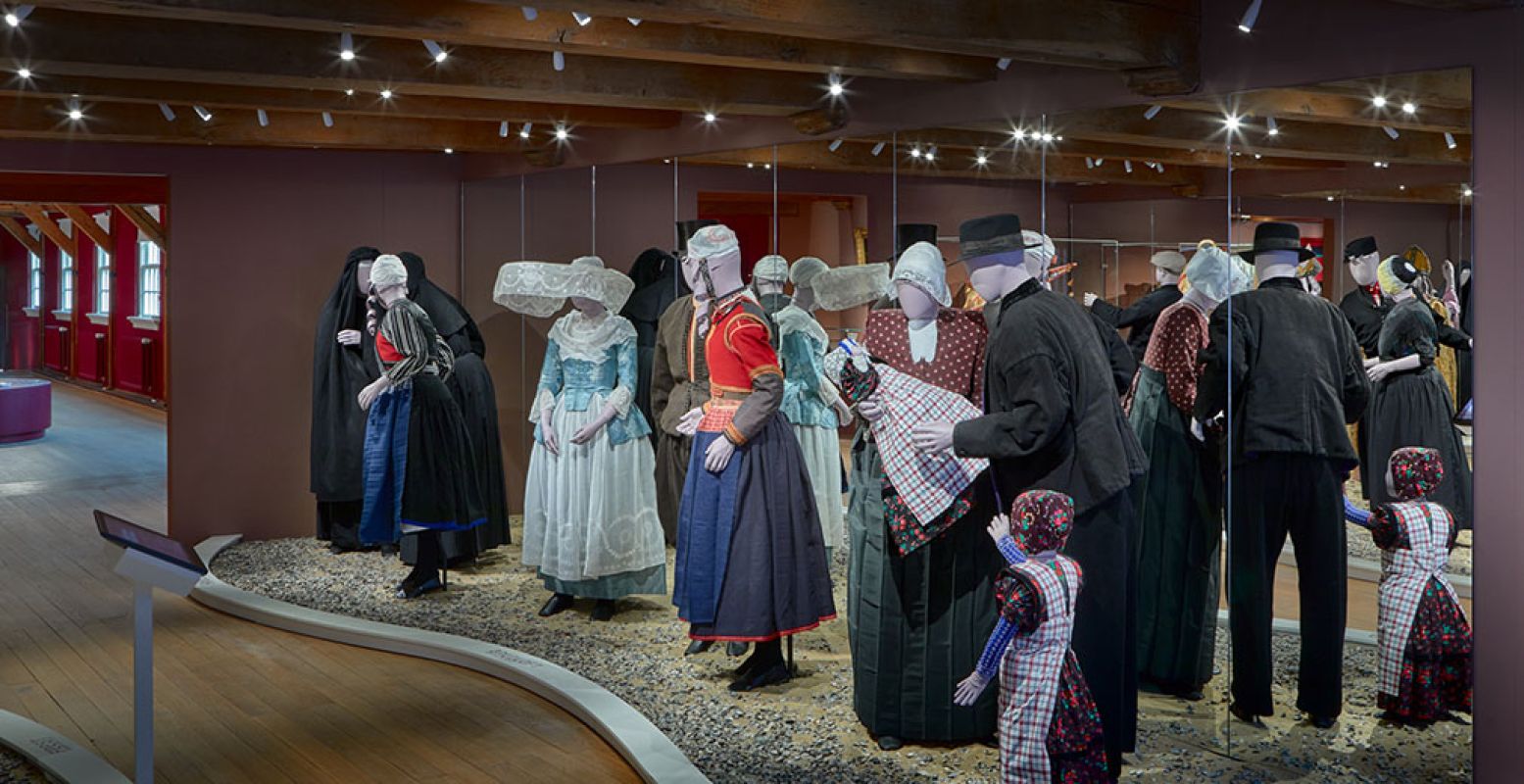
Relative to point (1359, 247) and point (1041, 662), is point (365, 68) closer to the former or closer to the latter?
point (1041, 662)

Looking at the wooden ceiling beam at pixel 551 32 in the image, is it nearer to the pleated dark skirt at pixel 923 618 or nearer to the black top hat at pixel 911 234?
the black top hat at pixel 911 234

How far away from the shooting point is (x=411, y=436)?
20.0ft

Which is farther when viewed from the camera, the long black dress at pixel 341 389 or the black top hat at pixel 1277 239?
the long black dress at pixel 341 389

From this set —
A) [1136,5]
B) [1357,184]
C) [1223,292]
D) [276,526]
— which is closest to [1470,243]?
[1357,184]

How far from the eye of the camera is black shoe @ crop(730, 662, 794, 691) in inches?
195

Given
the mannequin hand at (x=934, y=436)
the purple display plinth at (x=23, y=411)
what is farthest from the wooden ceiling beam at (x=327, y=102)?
the purple display plinth at (x=23, y=411)

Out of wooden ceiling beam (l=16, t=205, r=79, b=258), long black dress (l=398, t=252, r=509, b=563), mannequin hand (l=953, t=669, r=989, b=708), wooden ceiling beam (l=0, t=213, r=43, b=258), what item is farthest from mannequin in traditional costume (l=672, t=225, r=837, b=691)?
wooden ceiling beam (l=0, t=213, r=43, b=258)

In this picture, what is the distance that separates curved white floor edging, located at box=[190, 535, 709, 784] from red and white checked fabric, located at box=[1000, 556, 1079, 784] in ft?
3.18

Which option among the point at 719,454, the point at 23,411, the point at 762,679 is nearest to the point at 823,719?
the point at 762,679

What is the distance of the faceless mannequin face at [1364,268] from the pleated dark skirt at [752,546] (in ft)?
6.08

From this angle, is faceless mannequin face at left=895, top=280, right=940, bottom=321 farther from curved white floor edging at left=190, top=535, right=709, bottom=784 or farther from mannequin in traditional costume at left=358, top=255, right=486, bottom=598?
mannequin in traditional costume at left=358, top=255, right=486, bottom=598

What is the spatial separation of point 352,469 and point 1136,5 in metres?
4.77

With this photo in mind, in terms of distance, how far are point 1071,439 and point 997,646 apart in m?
0.58

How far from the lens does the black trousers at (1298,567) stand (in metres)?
3.93
